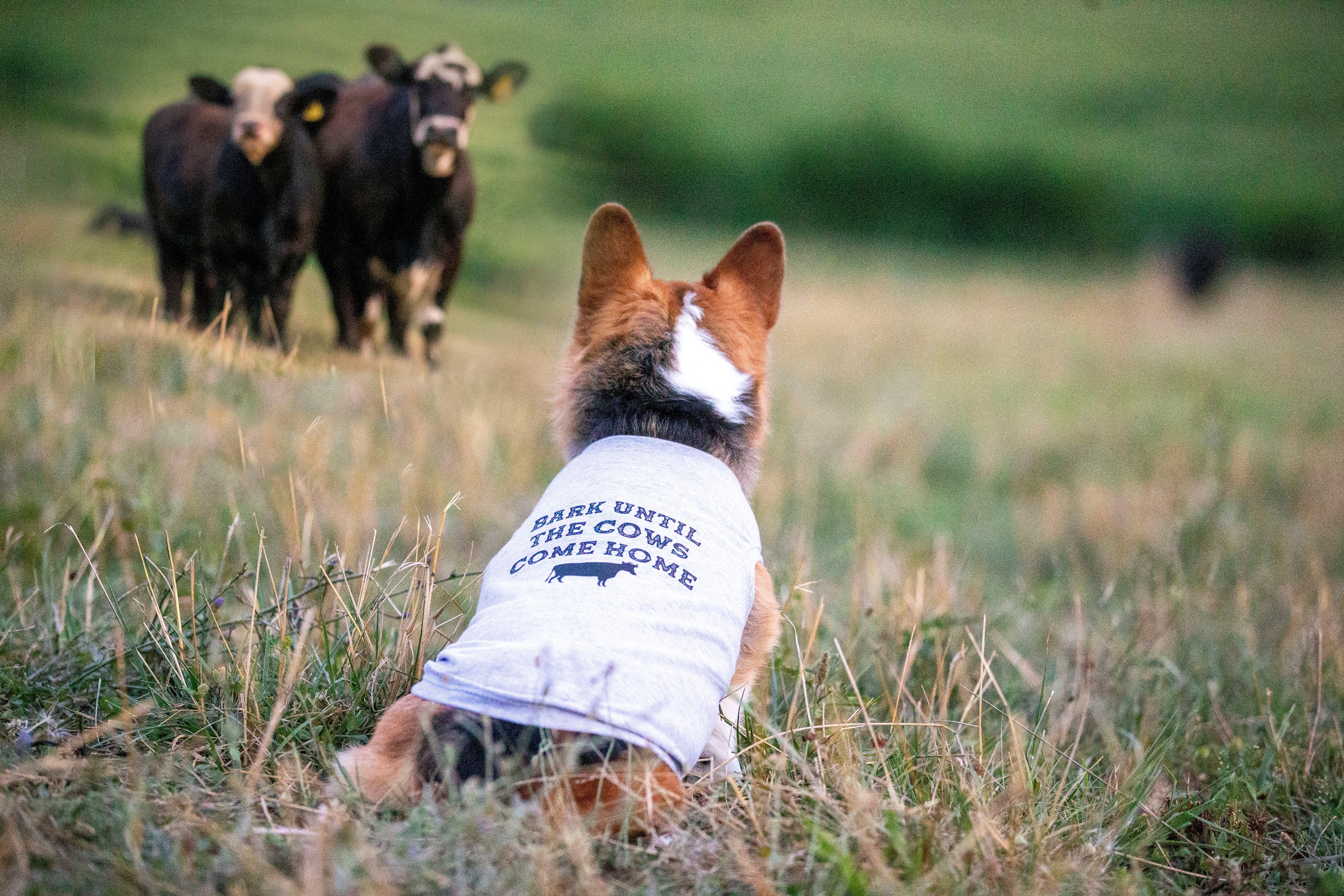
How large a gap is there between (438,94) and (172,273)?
5.06 feet

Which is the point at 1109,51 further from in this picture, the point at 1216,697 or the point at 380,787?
the point at 380,787

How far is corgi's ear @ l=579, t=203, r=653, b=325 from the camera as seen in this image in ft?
10.6

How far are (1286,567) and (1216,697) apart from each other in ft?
8.00

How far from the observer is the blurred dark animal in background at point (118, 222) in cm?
500

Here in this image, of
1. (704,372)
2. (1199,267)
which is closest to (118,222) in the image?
(704,372)

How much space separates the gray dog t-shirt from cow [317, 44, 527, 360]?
2136 mm

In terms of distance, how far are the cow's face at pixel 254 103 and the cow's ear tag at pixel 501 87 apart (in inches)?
37.1

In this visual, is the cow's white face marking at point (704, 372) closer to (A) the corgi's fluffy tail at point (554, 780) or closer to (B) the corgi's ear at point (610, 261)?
(B) the corgi's ear at point (610, 261)

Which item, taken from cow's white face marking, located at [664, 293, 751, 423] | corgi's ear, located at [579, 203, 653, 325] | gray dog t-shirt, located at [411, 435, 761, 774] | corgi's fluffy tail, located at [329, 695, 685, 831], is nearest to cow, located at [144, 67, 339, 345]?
corgi's ear, located at [579, 203, 653, 325]

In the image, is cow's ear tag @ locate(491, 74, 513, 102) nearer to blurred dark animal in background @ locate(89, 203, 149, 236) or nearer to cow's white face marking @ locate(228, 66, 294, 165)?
cow's white face marking @ locate(228, 66, 294, 165)

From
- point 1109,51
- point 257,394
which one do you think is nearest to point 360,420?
point 257,394

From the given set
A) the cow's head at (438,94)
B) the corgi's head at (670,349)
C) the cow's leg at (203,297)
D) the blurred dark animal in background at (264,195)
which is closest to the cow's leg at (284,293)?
the blurred dark animal in background at (264,195)

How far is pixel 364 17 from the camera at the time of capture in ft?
18.1

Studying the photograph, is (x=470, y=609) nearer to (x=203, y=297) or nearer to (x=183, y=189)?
(x=203, y=297)
